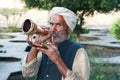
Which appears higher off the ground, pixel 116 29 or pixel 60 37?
pixel 60 37

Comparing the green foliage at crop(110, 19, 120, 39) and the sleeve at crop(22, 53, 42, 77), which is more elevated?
the sleeve at crop(22, 53, 42, 77)

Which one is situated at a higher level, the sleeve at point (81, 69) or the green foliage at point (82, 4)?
the sleeve at point (81, 69)

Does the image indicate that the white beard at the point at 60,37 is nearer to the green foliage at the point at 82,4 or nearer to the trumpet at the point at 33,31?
the trumpet at the point at 33,31

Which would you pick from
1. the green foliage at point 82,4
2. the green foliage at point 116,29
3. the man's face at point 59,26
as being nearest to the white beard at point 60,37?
the man's face at point 59,26

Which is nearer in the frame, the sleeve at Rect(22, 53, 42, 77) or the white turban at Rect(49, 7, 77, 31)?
the white turban at Rect(49, 7, 77, 31)

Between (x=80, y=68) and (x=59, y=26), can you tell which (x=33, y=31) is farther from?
(x=80, y=68)

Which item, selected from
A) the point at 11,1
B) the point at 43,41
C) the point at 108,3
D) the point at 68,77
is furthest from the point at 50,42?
the point at 11,1

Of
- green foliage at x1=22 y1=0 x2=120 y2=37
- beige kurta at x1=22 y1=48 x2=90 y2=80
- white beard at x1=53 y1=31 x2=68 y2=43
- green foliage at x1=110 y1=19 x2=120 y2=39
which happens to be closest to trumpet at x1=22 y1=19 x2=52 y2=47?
white beard at x1=53 y1=31 x2=68 y2=43

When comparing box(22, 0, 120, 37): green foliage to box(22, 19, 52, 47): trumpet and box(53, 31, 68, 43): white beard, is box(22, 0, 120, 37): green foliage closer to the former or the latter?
box(53, 31, 68, 43): white beard

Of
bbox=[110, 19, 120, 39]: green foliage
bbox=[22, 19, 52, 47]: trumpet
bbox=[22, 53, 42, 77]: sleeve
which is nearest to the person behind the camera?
bbox=[22, 19, 52, 47]: trumpet

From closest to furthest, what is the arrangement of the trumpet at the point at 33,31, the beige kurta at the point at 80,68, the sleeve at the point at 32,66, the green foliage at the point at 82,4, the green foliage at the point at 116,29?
the trumpet at the point at 33,31
the beige kurta at the point at 80,68
the sleeve at the point at 32,66
the green foliage at the point at 82,4
the green foliage at the point at 116,29

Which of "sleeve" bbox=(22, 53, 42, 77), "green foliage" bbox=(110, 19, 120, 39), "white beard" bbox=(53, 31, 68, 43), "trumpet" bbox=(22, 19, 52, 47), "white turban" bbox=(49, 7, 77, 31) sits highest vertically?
"white turban" bbox=(49, 7, 77, 31)

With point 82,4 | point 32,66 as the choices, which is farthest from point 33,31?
point 82,4

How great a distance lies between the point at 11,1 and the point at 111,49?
55.1ft
